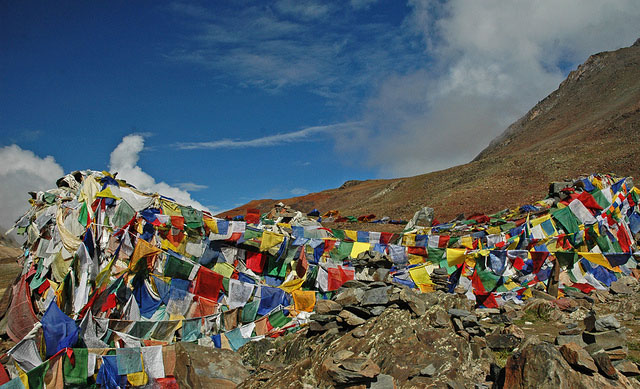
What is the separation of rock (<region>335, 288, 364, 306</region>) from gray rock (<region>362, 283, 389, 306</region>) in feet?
0.70

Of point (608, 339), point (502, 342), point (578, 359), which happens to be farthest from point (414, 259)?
point (578, 359)

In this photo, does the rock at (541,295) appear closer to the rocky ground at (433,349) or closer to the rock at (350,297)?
the rocky ground at (433,349)

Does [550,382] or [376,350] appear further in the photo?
[376,350]

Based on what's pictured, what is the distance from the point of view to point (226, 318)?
11.0 m

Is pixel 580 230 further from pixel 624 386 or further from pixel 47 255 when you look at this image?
pixel 47 255

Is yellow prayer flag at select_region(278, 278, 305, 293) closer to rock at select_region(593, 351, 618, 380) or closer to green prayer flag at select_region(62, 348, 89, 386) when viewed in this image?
green prayer flag at select_region(62, 348, 89, 386)

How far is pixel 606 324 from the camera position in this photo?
6.82 m

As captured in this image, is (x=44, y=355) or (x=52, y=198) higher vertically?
(x=52, y=198)

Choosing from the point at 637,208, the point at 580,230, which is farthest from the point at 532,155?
the point at 580,230

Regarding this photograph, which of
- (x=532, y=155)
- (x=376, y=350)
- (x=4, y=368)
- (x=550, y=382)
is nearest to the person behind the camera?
(x=550, y=382)

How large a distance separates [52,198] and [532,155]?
127 ft

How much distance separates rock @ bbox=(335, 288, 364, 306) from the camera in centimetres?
825

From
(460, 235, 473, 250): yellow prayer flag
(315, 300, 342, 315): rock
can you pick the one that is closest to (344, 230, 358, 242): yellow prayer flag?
(460, 235, 473, 250): yellow prayer flag

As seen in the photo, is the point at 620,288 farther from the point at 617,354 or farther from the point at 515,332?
the point at 617,354
